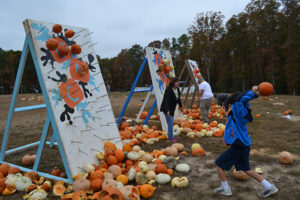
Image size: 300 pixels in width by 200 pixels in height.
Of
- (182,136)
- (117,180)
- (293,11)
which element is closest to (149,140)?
(182,136)

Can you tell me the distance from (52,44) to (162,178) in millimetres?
3210

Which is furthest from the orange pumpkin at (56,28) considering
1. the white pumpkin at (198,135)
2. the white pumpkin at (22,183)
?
the white pumpkin at (198,135)

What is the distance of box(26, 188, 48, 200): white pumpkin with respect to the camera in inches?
126

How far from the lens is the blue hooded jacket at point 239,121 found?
121 inches

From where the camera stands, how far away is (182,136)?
6.93m

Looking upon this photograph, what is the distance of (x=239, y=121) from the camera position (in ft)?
10.5

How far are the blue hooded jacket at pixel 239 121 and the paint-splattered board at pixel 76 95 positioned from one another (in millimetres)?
2644

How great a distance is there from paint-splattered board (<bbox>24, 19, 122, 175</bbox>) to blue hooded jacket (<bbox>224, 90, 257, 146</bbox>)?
8.68 feet

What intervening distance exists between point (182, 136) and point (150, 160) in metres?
2.73

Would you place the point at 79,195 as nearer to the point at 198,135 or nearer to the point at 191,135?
the point at 191,135

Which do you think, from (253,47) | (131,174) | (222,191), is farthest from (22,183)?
(253,47)

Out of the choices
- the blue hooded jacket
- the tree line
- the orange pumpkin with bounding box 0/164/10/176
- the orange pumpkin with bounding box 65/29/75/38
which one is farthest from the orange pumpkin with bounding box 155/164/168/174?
the tree line

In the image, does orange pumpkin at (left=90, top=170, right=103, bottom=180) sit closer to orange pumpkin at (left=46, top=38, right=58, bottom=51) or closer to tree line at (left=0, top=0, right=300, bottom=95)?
orange pumpkin at (left=46, top=38, right=58, bottom=51)

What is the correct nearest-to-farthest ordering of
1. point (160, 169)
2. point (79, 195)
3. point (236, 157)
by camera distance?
1. point (79, 195)
2. point (236, 157)
3. point (160, 169)
